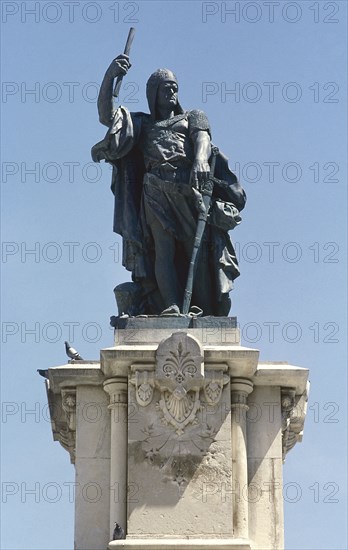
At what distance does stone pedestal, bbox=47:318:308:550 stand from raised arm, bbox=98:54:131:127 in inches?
124

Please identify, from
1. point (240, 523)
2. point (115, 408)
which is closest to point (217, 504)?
point (240, 523)

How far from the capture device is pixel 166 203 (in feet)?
73.0

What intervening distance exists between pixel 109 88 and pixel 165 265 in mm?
2702

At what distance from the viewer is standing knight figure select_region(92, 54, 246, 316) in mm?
22016

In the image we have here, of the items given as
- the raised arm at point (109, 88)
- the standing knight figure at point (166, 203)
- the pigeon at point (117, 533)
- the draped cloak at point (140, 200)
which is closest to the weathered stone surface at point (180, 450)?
the pigeon at point (117, 533)

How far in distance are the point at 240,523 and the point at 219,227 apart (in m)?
4.43

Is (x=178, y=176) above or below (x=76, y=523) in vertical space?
above

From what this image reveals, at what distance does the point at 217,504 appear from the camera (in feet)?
66.3

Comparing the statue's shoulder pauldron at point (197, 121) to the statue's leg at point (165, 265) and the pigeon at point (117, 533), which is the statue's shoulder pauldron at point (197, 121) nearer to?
the statue's leg at point (165, 265)

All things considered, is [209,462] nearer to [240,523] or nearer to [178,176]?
[240,523]

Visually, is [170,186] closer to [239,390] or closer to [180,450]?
[239,390]

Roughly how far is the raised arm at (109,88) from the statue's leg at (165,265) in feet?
5.59

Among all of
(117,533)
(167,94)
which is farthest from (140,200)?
(117,533)

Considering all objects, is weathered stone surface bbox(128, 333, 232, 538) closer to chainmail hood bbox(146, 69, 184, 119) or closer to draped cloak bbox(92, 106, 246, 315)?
draped cloak bbox(92, 106, 246, 315)
